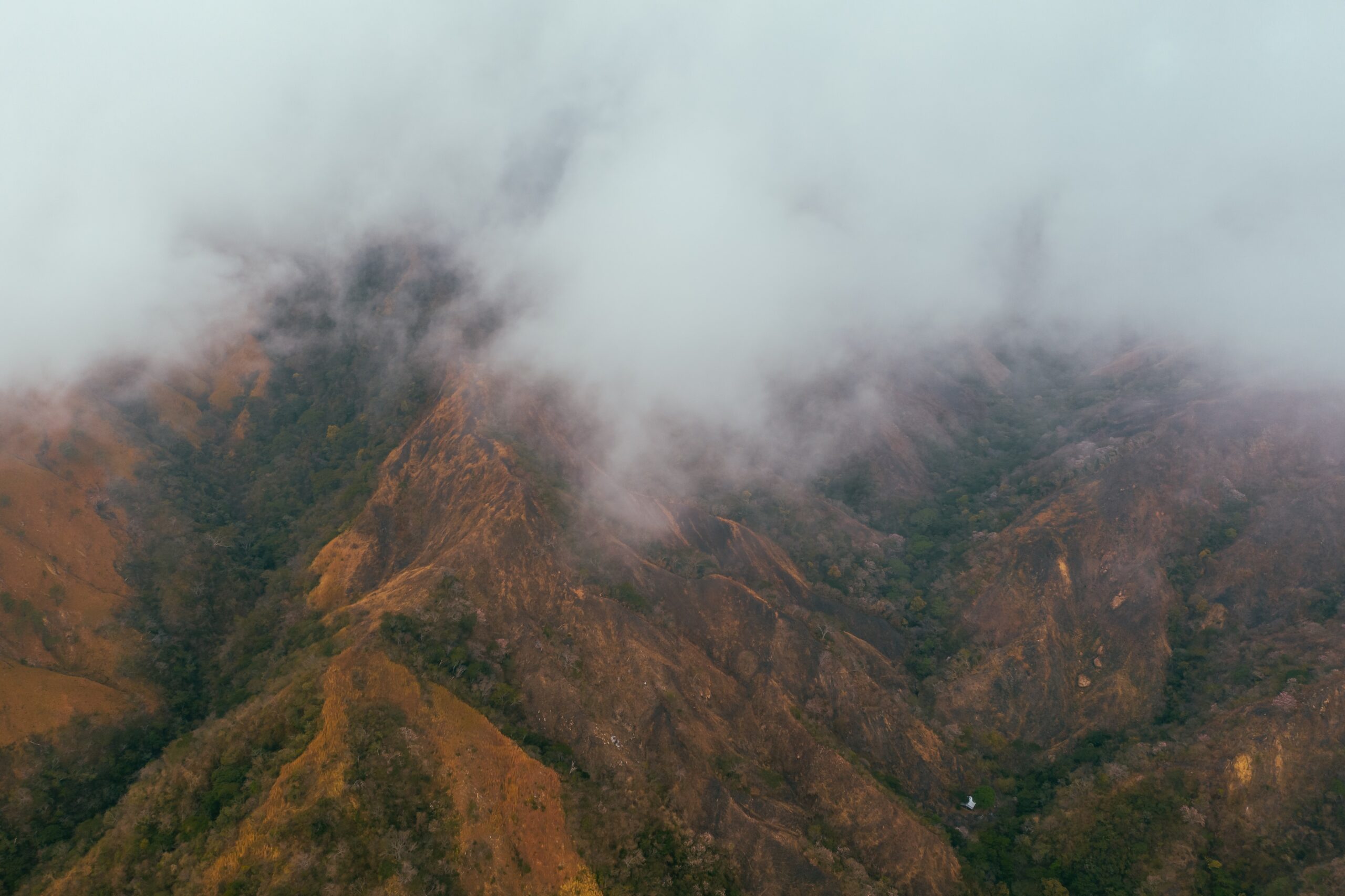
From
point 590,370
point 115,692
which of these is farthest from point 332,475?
point 590,370

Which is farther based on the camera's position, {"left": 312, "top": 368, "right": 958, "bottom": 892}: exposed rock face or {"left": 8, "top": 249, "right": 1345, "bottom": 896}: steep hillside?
{"left": 312, "top": 368, "right": 958, "bottom": 892}: exposed rock face

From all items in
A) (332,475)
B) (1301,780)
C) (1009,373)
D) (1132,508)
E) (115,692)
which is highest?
(332,475)

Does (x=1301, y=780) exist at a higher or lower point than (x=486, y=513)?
lower

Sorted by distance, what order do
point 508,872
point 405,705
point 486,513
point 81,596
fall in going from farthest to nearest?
1. point 486,513
2. point 81,596
3. point 405,705
4. point 508,872

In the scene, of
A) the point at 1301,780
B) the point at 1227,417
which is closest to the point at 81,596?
the point at 1301,780

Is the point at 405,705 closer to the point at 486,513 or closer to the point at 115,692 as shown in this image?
the point at 486,513

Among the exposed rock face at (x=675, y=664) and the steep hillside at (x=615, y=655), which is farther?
the exposed rock face at (x=675, y=664)

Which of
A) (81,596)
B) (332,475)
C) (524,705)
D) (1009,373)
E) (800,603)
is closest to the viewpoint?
(524,705)

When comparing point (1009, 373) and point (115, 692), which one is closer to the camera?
point (115, 692)

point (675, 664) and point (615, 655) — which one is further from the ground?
point (615, 655)

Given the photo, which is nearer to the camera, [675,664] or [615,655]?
[615,655]
